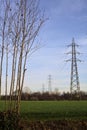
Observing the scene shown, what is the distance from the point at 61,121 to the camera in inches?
627

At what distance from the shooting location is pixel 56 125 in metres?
15.5

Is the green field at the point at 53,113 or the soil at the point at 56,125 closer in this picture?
the soil at the point at 56,125

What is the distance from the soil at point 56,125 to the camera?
14.7 m

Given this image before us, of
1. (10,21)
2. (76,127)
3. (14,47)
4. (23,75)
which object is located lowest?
(76,127)

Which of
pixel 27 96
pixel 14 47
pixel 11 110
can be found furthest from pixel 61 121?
pixel 27 96

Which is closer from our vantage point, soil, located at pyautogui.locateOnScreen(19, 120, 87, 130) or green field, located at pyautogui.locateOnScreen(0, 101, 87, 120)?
soil, located at pyautogui.locateOnScreen(19, 120, 87, 130)

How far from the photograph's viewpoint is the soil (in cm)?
1470

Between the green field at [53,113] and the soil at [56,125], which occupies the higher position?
the green field at [53,113]

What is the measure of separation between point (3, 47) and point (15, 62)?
739mm

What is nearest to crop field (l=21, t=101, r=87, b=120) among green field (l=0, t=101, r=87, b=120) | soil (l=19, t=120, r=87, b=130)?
green field (l=0, t=101, r=87, b=120)

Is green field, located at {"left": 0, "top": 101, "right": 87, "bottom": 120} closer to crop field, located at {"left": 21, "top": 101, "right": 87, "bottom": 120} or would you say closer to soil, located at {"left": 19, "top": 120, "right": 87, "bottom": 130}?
crop field, located at {"left": 21, "top": 101, "right": 87, "bottom": 120}

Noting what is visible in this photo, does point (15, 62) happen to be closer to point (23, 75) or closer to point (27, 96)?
point (23, 75)

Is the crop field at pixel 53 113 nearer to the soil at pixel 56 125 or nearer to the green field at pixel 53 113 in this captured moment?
the green field at pixel 53 113

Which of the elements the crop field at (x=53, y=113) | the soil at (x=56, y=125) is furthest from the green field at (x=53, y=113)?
the soil at (x=56, y=125)
